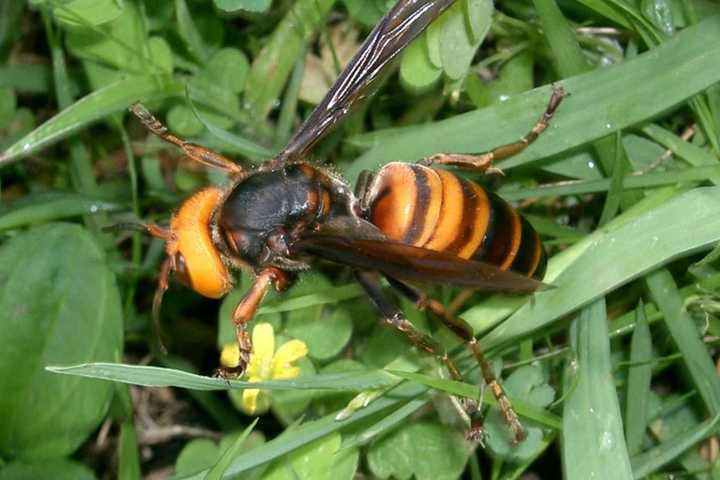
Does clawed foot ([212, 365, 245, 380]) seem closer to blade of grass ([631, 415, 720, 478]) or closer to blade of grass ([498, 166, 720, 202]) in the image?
blade of grass ([498, 166, 720, 202])

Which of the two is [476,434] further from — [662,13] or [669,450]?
[662,13]

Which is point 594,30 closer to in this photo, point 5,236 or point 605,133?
point 605,133

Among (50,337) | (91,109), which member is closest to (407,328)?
(50,337)

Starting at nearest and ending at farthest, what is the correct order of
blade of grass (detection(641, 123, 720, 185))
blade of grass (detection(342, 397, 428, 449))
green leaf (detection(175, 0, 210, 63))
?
1. blade of grass (detection(342, 397, 428, 449))
2. blade of grass (detection(641, 123, 720, 185))
3. green leaf (detection(175, 0, 210, 63))

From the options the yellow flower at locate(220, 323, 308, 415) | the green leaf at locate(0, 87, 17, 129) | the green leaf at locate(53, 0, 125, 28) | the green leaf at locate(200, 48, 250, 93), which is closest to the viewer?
the yellow flower at locate(220, 323, 308, 415)

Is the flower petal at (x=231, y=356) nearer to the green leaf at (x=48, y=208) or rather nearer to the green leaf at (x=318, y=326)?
the green leaf at (x=318, y=326)

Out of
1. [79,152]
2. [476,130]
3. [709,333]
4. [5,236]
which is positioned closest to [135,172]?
[79,152]

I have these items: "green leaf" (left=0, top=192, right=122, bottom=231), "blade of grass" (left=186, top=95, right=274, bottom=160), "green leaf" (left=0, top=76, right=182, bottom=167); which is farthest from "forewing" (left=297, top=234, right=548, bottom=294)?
"green leaf" (left=0, top=192, right=122, bottom=231)
